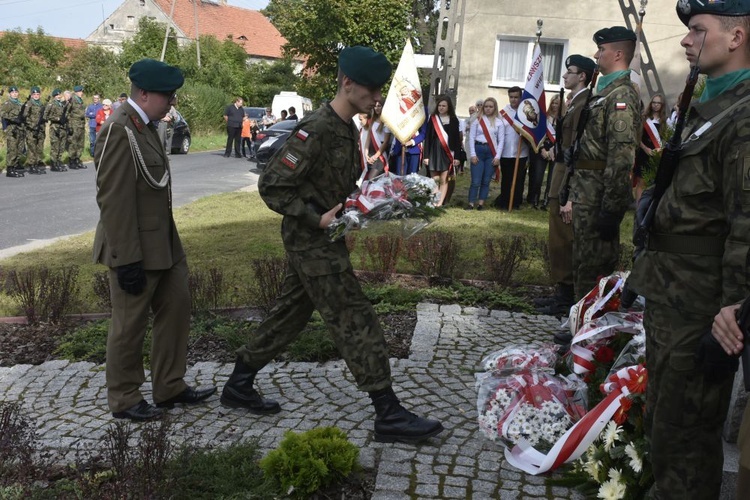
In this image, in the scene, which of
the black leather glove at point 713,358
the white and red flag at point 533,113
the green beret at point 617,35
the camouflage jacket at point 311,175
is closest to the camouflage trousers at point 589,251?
the green beret at point 617,35

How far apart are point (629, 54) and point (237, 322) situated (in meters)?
3.95

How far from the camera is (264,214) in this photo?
13578 mm

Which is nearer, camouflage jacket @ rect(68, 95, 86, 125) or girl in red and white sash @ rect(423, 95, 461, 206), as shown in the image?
girl in red and white sash @ rect(423, 95, 461, 206)

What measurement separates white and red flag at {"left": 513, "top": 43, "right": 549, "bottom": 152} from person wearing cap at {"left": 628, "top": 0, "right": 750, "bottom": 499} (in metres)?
11.0

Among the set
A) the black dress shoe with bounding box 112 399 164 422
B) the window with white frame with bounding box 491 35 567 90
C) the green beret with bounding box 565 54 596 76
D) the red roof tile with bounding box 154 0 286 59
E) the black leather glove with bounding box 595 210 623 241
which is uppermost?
the red roof tile with bounding box 154 0 286 59

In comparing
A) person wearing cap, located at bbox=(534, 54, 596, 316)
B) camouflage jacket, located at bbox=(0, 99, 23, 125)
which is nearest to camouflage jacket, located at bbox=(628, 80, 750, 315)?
person wearing cap, located at bbox=(534, 54, 596, 316)

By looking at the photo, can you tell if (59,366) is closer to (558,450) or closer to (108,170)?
(108,170)

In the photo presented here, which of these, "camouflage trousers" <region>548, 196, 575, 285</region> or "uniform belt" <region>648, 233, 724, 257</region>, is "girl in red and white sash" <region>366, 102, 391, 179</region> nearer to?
"camouflage trousers" <region>548, 196, 575, 285</region>

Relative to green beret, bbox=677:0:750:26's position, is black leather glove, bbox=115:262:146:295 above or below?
below

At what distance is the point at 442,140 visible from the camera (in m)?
13.7

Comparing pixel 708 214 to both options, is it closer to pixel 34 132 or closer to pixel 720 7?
pixel 720 7

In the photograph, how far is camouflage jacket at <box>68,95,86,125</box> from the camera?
22469 mm

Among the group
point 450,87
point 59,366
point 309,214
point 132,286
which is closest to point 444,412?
point 309,214

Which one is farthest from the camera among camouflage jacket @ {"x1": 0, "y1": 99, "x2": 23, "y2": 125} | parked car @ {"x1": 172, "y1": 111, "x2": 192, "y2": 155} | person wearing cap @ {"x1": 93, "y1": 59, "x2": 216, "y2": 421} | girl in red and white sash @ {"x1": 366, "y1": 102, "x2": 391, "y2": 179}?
parked car @ {"x1": 172, "y1": 111, "x2": 192, "y2": 155}
